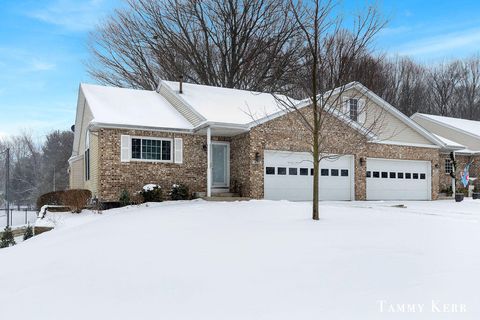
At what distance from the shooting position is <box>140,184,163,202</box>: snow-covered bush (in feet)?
50.0

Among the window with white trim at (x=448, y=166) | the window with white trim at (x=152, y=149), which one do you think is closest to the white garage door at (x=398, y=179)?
the window with white trim at (x=448, y=166)

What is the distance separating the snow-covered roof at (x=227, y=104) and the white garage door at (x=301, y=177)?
2.00 meters

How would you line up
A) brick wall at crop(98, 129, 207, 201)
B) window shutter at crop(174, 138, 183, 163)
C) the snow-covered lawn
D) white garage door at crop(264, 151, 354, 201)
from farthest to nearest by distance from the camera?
white garage door at crop(264, 151, 354, 201), window shutter at crop(174, 138, 183, 163), brick wall at crop(98, 129, 207, 201), the snow-covered lawn

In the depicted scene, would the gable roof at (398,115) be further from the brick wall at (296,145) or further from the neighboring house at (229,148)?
the brick wall at (296,145)

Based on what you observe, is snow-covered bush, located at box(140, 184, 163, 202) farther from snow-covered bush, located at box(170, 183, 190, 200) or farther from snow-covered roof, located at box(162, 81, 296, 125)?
snow-covered roof, located at box(162, 81, 296, 125)

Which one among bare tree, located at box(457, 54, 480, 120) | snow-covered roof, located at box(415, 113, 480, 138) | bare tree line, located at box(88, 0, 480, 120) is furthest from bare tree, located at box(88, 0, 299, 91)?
bare tree, located at box(457, 54, 480, 120)

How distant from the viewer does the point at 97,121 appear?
48.2ft

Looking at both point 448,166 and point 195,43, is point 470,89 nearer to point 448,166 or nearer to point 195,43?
point 448,166

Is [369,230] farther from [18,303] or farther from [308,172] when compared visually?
[308,172]

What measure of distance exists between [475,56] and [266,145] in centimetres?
3870

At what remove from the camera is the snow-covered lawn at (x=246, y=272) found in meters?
4.32

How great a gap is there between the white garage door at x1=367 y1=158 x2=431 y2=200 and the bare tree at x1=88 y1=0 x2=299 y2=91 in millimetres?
12661

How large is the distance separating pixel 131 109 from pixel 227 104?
428cm

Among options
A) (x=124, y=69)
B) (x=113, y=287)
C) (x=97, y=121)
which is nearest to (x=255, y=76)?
(x=124, y=69)
